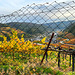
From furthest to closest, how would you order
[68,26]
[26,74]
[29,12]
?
[26,74] → [29,12] → [68,26]

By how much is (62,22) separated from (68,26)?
151 millimetres

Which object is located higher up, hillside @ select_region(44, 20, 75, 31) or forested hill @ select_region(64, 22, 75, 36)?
hillside @ select_region(44, 20, 75, 31)

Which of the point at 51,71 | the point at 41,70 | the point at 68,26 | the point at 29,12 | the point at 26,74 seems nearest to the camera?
the point at 68,26

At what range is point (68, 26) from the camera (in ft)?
6.28

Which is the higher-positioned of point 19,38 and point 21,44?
point 19,38

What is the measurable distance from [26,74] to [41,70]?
46 centimetres

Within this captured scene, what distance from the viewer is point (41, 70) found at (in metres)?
2.63

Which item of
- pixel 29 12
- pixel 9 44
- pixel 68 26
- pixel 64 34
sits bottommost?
pixel 9 44

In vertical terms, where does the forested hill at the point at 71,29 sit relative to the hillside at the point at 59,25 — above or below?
below

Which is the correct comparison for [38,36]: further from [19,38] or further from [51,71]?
[19,38]

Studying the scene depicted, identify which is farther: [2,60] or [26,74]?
[2,60]

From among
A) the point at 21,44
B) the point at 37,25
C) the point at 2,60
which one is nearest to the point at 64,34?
the point at 37,25

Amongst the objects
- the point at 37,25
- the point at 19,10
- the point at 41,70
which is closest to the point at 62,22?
the point at 37,25

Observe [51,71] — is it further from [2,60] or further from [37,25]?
[2,60]
